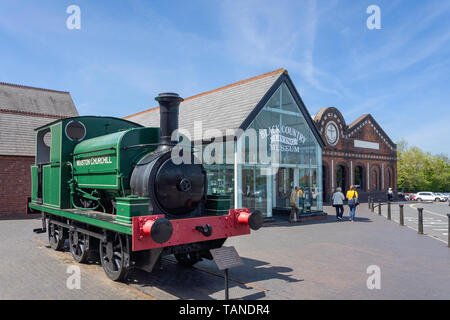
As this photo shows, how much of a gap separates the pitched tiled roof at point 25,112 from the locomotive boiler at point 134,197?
33.6 feet

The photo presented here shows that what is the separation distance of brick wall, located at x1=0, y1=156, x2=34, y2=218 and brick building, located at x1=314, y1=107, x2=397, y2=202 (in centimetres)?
2021

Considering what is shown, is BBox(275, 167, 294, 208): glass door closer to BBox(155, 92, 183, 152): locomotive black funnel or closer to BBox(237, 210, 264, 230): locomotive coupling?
BBox(237, 210, 264, 230): locomotive coupling

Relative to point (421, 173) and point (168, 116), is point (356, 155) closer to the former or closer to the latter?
point (421, 173)

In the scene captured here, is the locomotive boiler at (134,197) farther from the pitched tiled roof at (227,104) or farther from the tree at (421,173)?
the tree at (421,173)

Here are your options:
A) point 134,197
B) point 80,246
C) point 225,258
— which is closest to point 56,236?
point 80,246

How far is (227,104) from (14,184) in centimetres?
1068

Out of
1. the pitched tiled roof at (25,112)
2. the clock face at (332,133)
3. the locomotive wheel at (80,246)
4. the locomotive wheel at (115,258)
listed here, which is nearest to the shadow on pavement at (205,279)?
the locomotive wheel at (115,258)

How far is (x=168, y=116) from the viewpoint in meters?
6.31

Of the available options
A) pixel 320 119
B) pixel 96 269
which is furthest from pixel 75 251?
pixel 320 119

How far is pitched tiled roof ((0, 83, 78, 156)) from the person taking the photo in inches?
656

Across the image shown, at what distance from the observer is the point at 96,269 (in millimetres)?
6902

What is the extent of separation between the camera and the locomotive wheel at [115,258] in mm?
5723
